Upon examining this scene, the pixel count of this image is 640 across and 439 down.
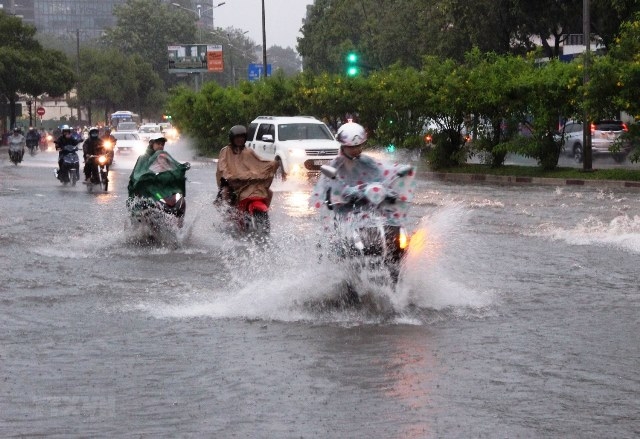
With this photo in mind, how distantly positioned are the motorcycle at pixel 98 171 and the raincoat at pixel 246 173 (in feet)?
48.7

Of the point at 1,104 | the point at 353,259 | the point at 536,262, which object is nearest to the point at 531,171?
the point at 536,262

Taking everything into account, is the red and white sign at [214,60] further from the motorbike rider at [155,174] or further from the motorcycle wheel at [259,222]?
the motorcycle wheel at [259,222]

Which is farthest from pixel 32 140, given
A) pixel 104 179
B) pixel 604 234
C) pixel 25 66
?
pixel 604 234

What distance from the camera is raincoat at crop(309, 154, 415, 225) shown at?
1087cm

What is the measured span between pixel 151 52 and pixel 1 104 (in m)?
62.2

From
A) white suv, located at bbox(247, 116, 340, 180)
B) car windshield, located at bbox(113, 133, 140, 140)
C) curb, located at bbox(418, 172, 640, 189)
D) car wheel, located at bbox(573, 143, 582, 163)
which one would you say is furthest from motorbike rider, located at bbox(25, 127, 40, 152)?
white suv, located at bbox(247, 116, 340, 180)

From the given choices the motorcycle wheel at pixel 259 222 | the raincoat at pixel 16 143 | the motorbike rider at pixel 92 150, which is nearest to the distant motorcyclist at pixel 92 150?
the motorbike rider at pixel 92 150

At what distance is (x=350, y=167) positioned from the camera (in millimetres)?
11117

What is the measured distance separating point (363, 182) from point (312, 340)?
78.9 inches

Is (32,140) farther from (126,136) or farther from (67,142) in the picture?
(67,142)

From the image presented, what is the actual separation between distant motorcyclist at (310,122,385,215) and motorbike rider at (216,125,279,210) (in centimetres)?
532

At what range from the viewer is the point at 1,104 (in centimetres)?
9656

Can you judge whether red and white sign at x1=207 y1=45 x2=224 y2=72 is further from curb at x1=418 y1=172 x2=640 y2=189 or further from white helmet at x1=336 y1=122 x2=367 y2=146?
white helmet at x1=336 y1=122 x2=367 y2=146

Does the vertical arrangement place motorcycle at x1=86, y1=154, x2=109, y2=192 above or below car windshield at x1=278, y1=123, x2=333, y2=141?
below
